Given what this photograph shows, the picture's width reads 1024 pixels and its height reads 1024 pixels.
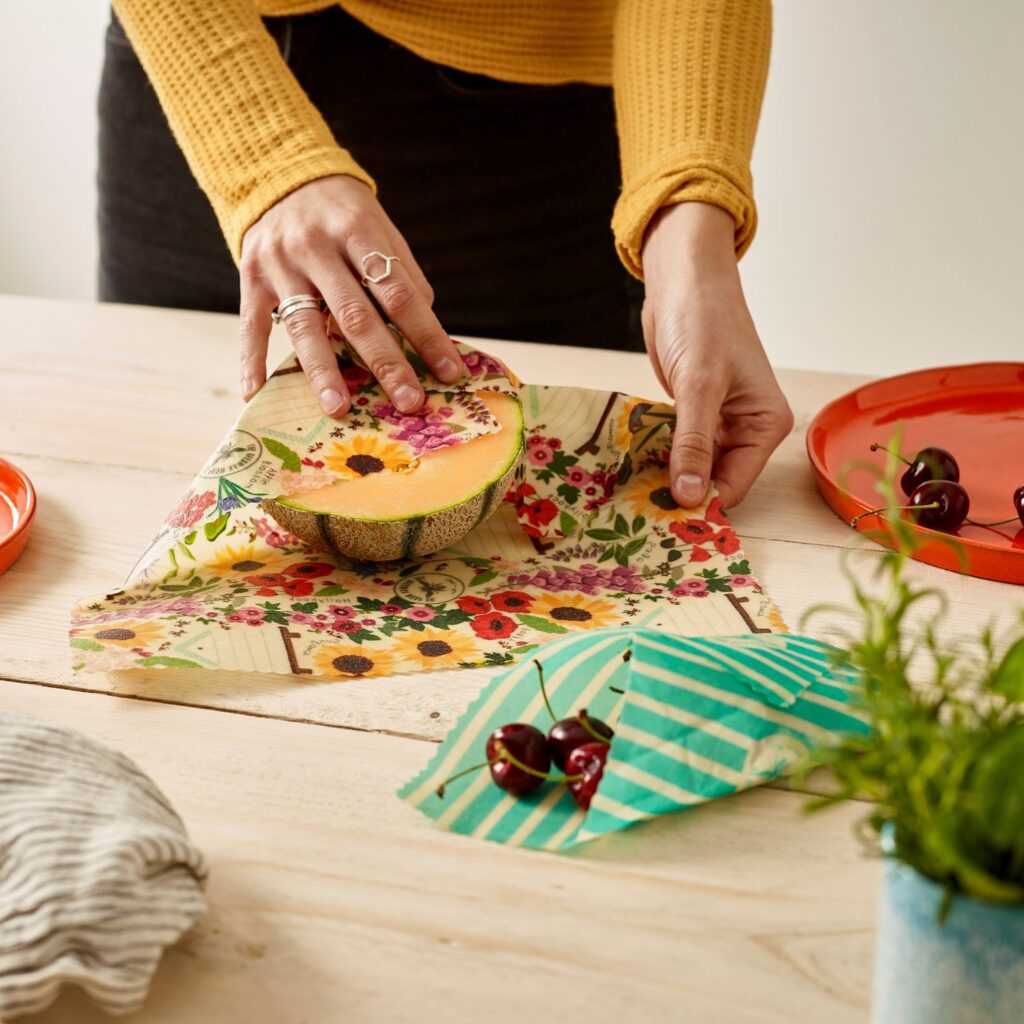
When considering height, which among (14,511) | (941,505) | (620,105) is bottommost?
(14,511)

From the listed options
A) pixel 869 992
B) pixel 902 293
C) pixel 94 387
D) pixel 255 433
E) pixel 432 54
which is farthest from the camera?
pixel 902 293

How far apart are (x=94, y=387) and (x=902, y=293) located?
198 cm

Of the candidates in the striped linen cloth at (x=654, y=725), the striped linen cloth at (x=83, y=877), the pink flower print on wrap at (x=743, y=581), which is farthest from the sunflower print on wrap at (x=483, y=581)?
the striped linen cloth at (x=83, y=877)

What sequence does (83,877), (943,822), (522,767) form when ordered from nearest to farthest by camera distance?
1. (943,822)
2. (83,877)
3. (522,767)

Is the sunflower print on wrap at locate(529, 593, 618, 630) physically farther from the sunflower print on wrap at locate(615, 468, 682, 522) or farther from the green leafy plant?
the green leafy plant

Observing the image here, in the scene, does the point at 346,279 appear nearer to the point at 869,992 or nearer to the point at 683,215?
the point at 683,215

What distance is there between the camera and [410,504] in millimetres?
993

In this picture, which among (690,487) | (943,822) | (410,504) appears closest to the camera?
(943,822)

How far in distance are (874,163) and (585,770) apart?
2262mm

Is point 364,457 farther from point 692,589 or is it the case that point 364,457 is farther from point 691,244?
point 691,244

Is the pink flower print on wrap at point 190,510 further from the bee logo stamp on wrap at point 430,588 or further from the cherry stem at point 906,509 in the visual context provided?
the cherry stem at point 906,509

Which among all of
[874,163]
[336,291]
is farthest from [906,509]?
[874,163]

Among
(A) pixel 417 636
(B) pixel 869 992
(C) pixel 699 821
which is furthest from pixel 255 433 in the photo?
(B) pixel 869 992

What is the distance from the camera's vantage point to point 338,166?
1.18 m
